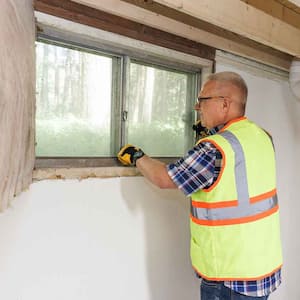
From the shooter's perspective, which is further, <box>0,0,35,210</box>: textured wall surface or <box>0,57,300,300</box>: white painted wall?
<box>0,57,300,300</box>: white painted wall

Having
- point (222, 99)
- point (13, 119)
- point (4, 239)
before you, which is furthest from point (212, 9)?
point (4, 239)

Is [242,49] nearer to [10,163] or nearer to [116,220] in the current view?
[116,220]

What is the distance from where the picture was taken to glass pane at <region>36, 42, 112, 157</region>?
4.44 feet

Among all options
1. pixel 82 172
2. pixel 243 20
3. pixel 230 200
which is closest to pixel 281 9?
pixel 243 20

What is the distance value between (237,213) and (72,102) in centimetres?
87

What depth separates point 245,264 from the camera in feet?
4.25

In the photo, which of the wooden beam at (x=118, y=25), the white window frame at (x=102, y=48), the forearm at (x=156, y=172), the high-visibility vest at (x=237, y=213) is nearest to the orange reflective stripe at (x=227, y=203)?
the high-visibility vest at (x=237, y=213)

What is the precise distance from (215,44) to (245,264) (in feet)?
3.92

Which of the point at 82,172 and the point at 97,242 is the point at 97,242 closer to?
the point at 97,242

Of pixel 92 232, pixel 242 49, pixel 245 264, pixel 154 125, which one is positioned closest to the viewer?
pixel 245 264

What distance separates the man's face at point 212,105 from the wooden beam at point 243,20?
0.28 m

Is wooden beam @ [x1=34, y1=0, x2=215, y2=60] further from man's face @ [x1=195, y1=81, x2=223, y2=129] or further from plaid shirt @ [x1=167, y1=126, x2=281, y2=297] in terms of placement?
plaid shirt @ [x1=167, y1=126, x2=281, y2=297]

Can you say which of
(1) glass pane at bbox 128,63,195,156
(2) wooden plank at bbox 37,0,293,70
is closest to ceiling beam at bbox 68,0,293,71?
(2) wooden plank at bbox 37,0,293,70

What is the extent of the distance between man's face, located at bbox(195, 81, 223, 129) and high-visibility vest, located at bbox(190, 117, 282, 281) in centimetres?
9
